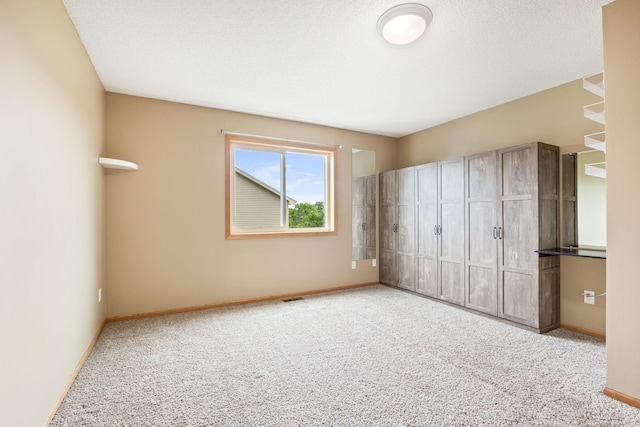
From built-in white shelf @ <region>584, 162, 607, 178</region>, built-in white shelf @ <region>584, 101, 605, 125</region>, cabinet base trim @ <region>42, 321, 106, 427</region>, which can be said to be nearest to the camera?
cabinet base trim @ <region>42, 321, 106, 427</region>

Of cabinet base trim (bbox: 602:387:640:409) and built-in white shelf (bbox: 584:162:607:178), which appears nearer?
cabinet base trim (bbox: 602:387:640:409)

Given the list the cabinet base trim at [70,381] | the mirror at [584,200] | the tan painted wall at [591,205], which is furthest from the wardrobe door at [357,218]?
the cabinet base trim at [70,381]

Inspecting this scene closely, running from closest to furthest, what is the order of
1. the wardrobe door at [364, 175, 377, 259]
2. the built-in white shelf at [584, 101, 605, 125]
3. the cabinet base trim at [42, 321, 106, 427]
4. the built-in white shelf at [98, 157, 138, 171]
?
the cabinet base trim at [42, 321, 106, 427]
the built-in white shelf at [584, 101, 605, 125]
the built-in white shelf at [98, 157, 138, 171]
the wardrobe door at [364, 175, 377, 259]

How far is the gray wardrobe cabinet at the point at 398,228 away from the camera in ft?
14.6

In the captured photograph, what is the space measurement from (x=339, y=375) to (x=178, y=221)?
8.27ft

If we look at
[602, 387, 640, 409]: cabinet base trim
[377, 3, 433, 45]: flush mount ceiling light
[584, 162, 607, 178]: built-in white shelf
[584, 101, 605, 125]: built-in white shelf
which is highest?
[377, 3, 433, 45]: flush mount ceiling light

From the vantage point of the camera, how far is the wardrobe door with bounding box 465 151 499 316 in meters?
3.37

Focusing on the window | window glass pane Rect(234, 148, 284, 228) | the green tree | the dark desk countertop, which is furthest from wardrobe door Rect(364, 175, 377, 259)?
the dark desk countertop

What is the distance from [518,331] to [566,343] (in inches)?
14.6

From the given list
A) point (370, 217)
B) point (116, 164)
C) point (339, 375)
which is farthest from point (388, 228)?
point (116, 164)

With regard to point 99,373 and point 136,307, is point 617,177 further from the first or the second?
point 136,307

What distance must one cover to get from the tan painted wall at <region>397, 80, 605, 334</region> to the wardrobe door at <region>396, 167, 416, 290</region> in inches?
29.5

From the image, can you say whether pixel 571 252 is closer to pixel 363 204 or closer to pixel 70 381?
pixel 363 204

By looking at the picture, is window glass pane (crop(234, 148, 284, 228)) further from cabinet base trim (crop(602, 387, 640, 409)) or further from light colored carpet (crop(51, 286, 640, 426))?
cabinet base trim (crop(602, 387, 640, 409))
